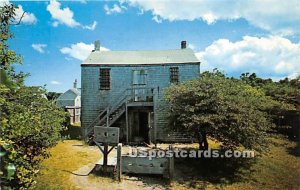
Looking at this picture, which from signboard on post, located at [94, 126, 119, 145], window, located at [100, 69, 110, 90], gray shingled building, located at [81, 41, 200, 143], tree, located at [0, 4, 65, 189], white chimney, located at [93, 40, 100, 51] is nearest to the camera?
tree, located at [0, 4, 65, 189]

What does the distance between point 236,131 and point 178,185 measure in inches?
152

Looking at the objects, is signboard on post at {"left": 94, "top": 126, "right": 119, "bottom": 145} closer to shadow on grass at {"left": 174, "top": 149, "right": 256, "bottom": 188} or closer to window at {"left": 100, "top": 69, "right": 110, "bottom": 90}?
shadow on grass at {"left": 174, "top": 149, "right": 256, "bottom": 188}

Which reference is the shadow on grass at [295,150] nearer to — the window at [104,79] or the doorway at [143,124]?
the doorway at [143,124]

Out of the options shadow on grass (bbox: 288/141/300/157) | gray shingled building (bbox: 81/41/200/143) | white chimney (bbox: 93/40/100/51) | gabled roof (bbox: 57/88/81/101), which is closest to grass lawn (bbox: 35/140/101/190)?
gray shingled building (bbox: 81/41/200/143)

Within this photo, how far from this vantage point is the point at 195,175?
13031 millimetres

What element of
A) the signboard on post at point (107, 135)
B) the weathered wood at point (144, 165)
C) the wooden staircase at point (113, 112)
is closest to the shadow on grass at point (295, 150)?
the weathered wood at point (144, 165)

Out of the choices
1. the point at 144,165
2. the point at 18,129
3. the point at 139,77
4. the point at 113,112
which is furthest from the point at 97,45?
the point at 18,129

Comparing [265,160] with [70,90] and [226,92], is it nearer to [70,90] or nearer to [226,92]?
[226,92]

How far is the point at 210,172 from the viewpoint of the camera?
44.4ft

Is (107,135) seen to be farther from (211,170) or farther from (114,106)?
(114,106)

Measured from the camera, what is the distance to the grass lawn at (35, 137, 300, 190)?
11320 millimetres

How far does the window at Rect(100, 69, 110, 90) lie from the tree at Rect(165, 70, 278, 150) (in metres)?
8.57

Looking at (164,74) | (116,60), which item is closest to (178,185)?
(164,74)

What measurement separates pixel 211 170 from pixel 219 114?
3.22 m
